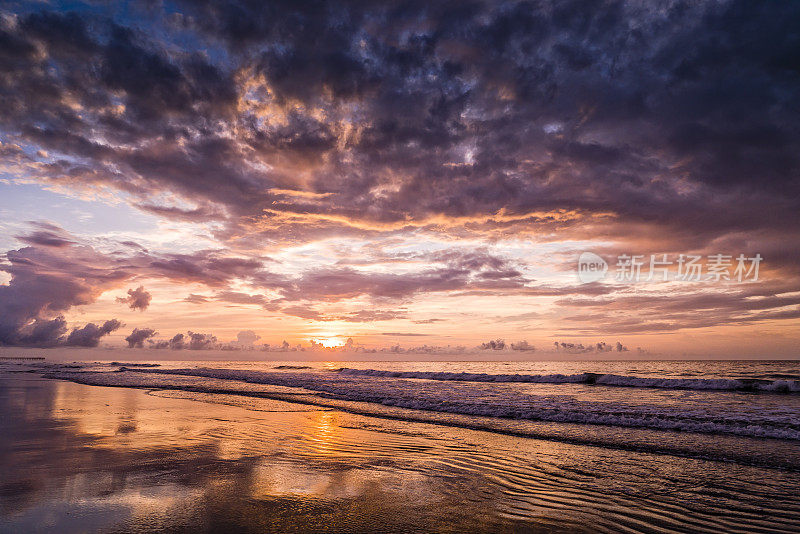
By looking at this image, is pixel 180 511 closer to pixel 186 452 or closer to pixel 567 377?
pixel 186 452

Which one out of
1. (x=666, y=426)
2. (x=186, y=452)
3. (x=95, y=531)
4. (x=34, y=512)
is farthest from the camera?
(x=666, y=426)

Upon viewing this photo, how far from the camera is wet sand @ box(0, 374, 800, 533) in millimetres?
5613

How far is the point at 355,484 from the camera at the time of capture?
742 centimetres

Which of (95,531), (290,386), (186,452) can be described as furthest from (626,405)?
(290,386)

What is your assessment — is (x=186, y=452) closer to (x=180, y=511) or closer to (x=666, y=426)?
(x=180, y=511)

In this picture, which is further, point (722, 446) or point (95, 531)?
point (722, 446)

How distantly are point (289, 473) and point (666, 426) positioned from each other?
1310 cm

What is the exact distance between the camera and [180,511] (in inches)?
225

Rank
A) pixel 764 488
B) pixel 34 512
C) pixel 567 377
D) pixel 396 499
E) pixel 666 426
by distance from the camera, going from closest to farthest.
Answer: pixel 34 512 → pixel 396 499 → pixel 764 488 → pixel 666 426 → pixel 567 377

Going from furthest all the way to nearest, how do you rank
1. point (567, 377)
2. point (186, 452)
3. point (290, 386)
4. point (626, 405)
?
1. point (567, 377)
2. point (290, 386)
3. point (626, 405)
4. point (186, 452)

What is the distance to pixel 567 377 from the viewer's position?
135 feet

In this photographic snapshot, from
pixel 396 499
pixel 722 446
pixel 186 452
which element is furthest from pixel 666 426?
pixel 186 452

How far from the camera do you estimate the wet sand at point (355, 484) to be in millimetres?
5613

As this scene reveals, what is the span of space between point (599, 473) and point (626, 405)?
44.7 feet
